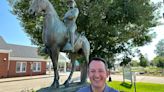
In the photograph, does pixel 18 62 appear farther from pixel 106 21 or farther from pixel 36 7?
pixel 36 7

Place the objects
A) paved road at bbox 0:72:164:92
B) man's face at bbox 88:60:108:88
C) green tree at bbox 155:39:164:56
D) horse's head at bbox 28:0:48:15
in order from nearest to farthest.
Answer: man's face at bbox 88:60:108:88 < horse's head at bbox 28:0:48:15 < paved road at bbox 0:72:164:92 < green tree at bbox 155:39:164:56

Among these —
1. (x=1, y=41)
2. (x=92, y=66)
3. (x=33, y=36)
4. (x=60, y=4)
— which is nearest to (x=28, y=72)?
(x=1, y=41)

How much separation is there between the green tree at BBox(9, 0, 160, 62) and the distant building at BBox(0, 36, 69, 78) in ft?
54.9

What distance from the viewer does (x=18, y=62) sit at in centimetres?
3291

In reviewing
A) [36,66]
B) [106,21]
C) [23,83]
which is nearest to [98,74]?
[106,21]

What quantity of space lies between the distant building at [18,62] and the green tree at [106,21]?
658 inches

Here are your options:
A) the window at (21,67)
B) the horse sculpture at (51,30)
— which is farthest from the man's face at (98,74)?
the window at (21,67)

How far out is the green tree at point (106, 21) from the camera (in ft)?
38.6

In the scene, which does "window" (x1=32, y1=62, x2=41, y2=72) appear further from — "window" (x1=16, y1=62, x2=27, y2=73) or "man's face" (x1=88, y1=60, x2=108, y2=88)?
"man's face" (x1=88, y1=60, x2=108, y2=88)

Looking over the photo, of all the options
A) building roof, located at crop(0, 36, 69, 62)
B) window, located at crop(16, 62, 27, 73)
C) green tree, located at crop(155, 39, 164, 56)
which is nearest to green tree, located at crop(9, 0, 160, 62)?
building roof, located at crop(0, 36, 69, 62)

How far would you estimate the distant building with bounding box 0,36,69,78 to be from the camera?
1169 inches

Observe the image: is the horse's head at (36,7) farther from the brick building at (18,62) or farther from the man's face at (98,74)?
the brick building at (18,62)

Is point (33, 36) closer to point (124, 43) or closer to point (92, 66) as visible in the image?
point (124, 43)

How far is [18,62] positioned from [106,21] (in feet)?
75.5
